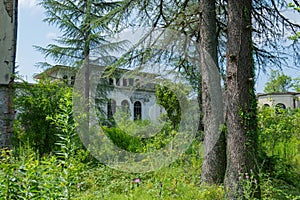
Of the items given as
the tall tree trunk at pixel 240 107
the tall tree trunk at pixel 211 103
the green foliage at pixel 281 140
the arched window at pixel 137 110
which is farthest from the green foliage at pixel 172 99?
the tall tree trunk at pixel 240 107

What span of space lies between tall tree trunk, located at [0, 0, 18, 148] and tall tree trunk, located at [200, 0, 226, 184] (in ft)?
9.66

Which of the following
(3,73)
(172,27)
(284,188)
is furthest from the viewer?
(172,27)

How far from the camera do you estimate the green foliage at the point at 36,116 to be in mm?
5684

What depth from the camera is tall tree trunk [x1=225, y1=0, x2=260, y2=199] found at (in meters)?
3.66

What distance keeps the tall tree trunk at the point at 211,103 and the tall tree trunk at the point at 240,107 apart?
1020 mm

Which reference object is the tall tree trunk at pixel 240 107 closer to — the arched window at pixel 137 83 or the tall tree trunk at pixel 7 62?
the tall tree trunk at pixel 7 62

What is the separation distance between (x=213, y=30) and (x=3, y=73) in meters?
3.33

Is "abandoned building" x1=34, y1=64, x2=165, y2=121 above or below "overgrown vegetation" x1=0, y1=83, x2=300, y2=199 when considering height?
above

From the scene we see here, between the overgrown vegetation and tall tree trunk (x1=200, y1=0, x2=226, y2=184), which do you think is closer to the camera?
the overgrown vegetation

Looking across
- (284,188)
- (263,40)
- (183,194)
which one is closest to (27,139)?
(183,194)

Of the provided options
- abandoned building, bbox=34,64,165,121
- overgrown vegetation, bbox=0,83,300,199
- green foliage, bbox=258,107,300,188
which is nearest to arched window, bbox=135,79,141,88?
abandoned building, bbox=34,64,165,121

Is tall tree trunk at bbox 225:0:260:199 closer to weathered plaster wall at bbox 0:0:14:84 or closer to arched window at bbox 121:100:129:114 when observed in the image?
weathered plaster wall at bbox 0:0:14:84

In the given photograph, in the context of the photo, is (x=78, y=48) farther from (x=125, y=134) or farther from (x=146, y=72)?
(x=146, y=72)

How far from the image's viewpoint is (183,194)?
12.7ft
